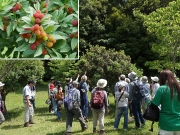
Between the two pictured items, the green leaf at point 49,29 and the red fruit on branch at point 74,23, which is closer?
the green leaf at point 49,29

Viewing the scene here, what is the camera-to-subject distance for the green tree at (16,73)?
32.8ft

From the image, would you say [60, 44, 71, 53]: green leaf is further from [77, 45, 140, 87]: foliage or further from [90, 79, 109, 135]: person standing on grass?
[77, 45, 140, 87]: foliage

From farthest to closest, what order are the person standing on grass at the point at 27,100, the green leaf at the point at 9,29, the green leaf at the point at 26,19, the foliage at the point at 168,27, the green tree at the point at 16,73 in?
the foliage at the point at 168,27 < the green tree at the point at 16,73 < the person standing on grass at the point at 27,100 < the green leaf at the point at 9,29 < the green leaf at the point at 26,19

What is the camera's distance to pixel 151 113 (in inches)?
161

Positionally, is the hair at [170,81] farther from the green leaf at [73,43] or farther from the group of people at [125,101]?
the green leaf at [73,43]

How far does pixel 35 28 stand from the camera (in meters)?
2.92

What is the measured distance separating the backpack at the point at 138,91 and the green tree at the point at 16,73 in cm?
436

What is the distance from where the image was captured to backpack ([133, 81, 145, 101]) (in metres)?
7.68

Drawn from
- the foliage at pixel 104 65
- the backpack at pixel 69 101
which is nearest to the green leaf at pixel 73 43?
the backpack at pixel 69 101

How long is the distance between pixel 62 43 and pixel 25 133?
5681 mm

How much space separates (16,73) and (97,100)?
5.43m

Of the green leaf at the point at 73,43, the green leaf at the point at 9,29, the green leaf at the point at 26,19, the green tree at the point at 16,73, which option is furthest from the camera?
the green tree at the point at 16,73

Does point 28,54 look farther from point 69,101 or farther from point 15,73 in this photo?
point 15,73

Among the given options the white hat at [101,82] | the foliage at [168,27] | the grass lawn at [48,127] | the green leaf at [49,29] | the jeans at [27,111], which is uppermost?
the foliage at [168,27]
